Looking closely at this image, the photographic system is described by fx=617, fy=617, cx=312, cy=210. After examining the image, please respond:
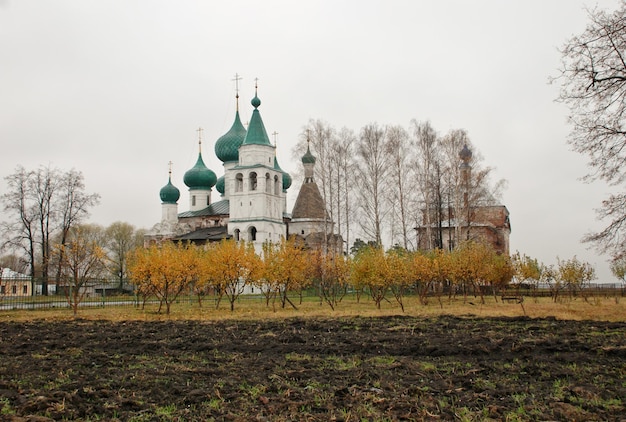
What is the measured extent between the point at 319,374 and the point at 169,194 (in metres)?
52.5

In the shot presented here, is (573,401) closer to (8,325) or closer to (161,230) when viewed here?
(8,325)

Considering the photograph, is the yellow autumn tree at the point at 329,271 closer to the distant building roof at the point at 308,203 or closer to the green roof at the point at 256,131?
the green roof at the point at 256,131

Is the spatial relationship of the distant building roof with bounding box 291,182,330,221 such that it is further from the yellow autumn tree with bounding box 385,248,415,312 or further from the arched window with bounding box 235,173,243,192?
the yellow autumn tree with bounding box 385,248,415,312

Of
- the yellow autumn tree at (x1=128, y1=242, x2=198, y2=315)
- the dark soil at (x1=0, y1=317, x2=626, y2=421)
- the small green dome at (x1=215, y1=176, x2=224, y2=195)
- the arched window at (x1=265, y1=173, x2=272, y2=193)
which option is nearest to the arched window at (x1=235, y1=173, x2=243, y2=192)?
the arched window at (x1=265, y1=173, x2=272, y2=193)

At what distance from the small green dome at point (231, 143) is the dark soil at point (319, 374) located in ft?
143

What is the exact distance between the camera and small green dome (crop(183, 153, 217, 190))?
60500 mm

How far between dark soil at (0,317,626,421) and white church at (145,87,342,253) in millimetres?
27965

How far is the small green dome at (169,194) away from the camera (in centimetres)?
5988

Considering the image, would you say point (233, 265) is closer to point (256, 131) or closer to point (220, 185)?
point (256, 131)

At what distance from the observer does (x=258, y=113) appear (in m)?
52.0

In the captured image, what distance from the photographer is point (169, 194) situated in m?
59.8

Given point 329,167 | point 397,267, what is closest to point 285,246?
point 397,267

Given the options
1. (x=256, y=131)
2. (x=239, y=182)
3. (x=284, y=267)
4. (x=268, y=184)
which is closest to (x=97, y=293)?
(x=239, y=182)

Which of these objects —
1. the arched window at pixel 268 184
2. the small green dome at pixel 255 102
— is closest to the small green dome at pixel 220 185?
the arched window at pixel 268 184
